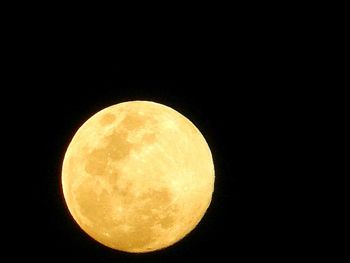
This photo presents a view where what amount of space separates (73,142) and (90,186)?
0.88 metres

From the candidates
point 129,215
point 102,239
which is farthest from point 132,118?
point 102,239

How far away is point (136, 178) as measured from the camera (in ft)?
19.3

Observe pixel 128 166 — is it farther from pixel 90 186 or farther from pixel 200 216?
pixel 200 216

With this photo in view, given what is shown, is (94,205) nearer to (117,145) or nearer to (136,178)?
(136,178)

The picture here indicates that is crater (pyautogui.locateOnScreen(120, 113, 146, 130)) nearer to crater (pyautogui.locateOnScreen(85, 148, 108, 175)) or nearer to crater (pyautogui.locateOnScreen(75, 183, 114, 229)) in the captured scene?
crater (pyautogui.locateOnScreen(85, 148, 108, 175))

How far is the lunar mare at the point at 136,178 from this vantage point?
591cm

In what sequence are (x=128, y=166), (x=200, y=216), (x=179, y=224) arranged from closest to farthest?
(x=128, y=166), (x=179, y=224), (x=200, y=216)

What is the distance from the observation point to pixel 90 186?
6.04 metres

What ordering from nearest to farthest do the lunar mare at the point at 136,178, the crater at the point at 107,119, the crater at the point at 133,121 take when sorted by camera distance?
1. the lunar mare at the point at 136,178
2. the crater at the point at 133,121
3. the crater at the point at 107,119

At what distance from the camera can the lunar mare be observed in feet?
19.4

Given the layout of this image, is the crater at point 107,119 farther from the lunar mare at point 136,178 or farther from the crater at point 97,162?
the crater at point 97,162

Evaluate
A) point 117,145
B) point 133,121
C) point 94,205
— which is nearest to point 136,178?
point 117,145

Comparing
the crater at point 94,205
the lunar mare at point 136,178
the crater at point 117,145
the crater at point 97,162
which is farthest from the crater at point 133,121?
the crater at point 94,205

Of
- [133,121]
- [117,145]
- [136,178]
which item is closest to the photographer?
[136,178]
